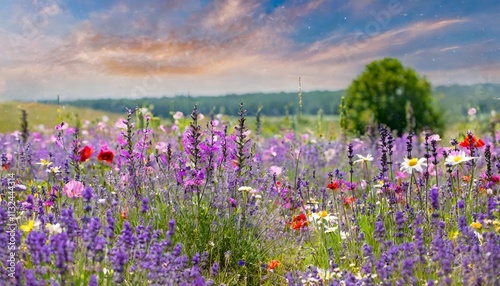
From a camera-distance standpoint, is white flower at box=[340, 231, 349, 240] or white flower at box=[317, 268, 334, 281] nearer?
white flower at box=[317, 268, 334, 281]

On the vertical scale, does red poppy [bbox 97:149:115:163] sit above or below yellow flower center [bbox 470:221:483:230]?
above

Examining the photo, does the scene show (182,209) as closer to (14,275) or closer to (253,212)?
(253,212)

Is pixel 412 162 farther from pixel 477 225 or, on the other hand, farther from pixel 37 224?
pixel 37 224

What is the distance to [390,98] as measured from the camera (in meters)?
13.4

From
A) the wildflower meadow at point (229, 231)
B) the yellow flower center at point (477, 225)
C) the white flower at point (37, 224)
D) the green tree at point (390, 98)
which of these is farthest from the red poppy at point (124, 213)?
the green tree at point (390, 98)

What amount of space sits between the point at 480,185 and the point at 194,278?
8.55 ft

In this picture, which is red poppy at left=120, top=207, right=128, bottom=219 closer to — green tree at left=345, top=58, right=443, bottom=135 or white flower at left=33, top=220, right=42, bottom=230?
white flower at left=33, top=220, right=42, bottom=230

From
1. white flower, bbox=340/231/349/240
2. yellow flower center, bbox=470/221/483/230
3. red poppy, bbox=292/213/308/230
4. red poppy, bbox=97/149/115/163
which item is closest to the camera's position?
yellow flower center, bbox=470/221/483/230

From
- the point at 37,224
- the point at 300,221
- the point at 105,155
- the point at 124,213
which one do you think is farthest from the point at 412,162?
the point at 105,155

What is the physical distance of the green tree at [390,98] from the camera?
1332 cm

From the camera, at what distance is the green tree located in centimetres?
1332

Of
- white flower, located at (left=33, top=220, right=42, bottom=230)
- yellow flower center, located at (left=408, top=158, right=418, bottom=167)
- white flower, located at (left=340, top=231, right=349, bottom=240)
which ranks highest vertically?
yellow flower center, located at (left=408, top=158, right=418, bottom=167)

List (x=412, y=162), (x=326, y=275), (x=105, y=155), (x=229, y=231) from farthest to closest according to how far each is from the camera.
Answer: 1. (x=105, y=155)
2. (x=229, y=231)
3. (x=412, y=162)
4. (x=326, y=275)

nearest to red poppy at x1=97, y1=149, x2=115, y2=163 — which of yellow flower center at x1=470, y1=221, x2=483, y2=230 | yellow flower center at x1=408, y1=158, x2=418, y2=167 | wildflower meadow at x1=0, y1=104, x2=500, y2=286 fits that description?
wildflower meadow at x1=0, y1=104, x2=500, y2=286
